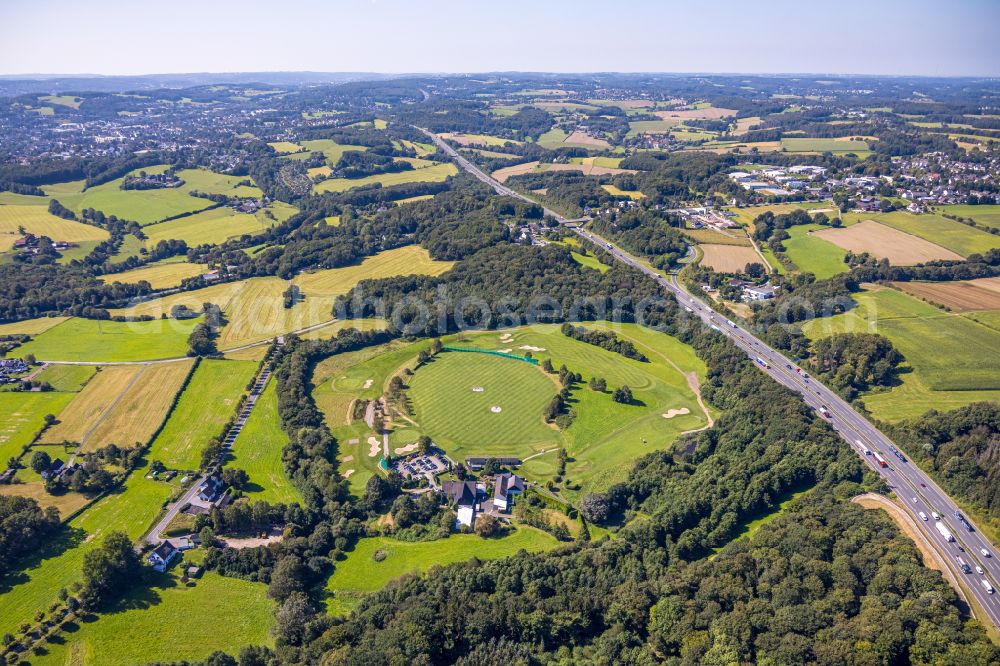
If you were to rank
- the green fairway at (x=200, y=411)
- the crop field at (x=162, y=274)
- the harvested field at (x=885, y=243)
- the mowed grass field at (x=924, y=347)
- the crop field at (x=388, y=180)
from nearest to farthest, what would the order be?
the green fairway at (x=200, y=411) < the mowed grass field at (x=924, y=347) < the harvested field at (x=885, y=243) < the crop field at (x=162, y=274) < the crop field at (x=388, y=180)

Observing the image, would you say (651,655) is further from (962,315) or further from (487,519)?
(962,315)

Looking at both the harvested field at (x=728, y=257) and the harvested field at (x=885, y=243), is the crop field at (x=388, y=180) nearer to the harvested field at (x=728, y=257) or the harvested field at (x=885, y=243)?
the harvested field at (x=728, y=257)

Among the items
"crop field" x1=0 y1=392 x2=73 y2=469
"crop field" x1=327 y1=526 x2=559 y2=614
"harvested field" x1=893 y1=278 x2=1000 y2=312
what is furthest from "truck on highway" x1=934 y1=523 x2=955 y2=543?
"crop field" x1=0 y1=392 x2=73 y2=469

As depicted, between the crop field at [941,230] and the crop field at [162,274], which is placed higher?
the crop field at [941,230]

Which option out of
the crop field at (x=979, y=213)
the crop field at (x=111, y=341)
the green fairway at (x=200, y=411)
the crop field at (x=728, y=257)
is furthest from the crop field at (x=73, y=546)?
the crop field at (x=979, y=213)

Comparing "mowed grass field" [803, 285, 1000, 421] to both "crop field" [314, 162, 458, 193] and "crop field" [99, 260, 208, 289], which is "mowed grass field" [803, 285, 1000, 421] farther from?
"crop field" [314, 162, 458, 193]

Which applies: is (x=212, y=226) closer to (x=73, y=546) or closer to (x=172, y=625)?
(x=73, y=546)
